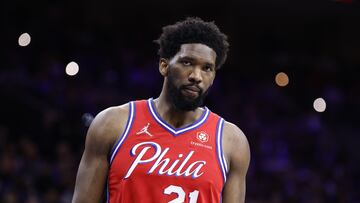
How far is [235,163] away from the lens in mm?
4129

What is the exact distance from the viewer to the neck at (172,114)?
4.12m

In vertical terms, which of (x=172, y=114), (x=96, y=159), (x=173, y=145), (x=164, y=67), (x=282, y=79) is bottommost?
(x=96, y=159)

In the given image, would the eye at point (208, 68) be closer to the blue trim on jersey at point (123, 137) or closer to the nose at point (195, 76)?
the nose at point (195, 76)

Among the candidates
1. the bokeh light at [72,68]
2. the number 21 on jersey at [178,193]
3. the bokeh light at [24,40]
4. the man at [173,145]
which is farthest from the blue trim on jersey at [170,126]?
the bokeh light at [24,40]

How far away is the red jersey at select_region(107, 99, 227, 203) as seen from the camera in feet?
12.7

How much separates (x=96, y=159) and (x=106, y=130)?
0.17 meters

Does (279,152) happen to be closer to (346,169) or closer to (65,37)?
(346,169)

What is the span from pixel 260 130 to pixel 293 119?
124 centimetres

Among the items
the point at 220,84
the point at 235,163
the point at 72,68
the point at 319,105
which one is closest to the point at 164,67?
the point at 235,163

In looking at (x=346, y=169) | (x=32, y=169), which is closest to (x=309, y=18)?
(x=346, y=169)

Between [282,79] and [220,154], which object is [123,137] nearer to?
[220,154]

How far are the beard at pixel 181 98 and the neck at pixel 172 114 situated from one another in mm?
80

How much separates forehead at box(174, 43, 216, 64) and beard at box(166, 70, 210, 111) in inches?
5.4

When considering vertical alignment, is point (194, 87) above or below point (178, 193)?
above
